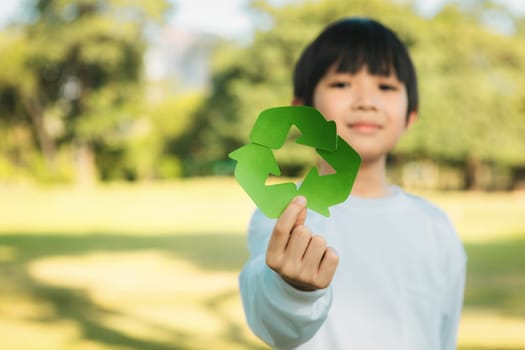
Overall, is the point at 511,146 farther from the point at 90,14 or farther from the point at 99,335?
the point at 99,335

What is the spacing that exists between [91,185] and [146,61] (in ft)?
20.4

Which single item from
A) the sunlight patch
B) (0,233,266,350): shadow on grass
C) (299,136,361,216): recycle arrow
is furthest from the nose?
the sunlight patch

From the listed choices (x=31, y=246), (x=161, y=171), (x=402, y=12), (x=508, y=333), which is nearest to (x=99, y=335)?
(x=508, y=333)

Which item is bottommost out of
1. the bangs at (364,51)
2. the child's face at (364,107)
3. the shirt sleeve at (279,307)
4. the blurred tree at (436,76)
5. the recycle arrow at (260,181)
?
the shirt sleeve at (279,307)

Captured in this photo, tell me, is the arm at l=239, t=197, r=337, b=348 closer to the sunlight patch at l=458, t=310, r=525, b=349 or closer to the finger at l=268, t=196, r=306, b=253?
the finger at l=268, t=196, r=306, b=253

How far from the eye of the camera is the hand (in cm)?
105

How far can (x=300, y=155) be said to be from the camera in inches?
1085

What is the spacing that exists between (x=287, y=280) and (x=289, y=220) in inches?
6.6

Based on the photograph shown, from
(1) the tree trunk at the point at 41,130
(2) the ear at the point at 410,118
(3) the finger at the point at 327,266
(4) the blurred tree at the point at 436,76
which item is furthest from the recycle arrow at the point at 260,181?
(1) the tree trunk at the point at 41,130

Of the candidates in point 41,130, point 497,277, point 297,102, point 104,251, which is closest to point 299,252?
point 297,102

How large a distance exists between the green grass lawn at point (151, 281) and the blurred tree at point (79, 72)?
13.3 meters

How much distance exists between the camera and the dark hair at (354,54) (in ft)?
5.74

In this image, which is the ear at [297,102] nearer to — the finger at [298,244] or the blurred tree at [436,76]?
the finger at [298,244]

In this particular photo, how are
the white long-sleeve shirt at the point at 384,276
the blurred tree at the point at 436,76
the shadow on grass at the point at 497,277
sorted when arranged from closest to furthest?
the white long-sleeve shirt at the point at 384,276 → the shadow on grass at the point at 497,277 → the blurred tree at the point at 436,76
